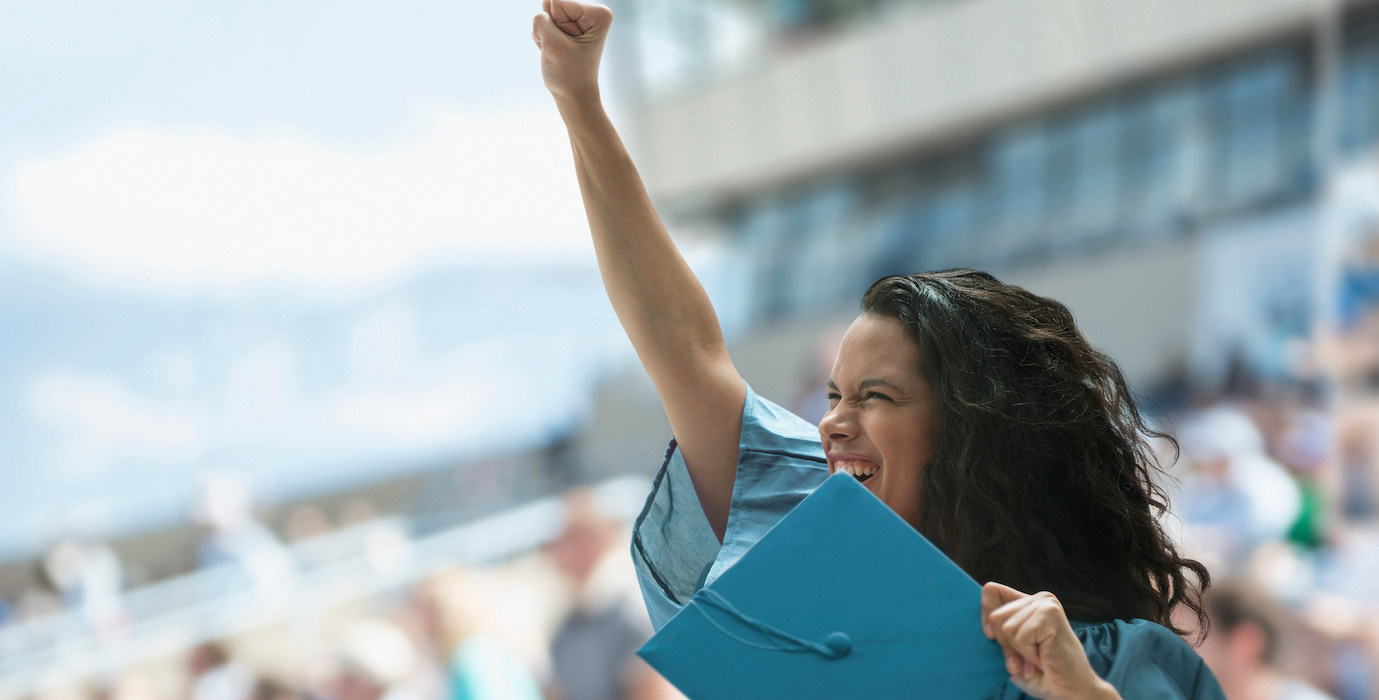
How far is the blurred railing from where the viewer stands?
3.84 meters

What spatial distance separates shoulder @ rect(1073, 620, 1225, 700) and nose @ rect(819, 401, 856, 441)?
0.57 feet

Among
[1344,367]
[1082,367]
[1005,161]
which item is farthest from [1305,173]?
[1082,367]

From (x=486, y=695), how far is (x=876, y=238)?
7.95m

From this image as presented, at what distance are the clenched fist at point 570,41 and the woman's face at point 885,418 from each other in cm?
25

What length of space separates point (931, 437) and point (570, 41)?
34cm

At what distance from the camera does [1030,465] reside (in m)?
0.67

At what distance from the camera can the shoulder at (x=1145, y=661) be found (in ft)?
1.92

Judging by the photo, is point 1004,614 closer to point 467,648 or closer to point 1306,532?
point 467,648

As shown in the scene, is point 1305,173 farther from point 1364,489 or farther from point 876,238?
point 1364,489

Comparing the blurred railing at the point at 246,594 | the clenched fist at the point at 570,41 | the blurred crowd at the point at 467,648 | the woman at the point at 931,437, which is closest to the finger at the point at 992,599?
the woman at the point at 931,437

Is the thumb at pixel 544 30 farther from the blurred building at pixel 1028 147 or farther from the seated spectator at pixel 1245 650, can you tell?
the blurred building at pixel 1028 147

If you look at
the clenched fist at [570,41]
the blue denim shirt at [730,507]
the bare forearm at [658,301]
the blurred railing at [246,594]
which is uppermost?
the clenched fist at [570,41]

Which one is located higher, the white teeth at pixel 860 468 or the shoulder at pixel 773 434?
the shoulder at pixel 773 434

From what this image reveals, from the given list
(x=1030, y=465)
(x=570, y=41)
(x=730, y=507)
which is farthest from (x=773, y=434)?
(x=570, y=41)
